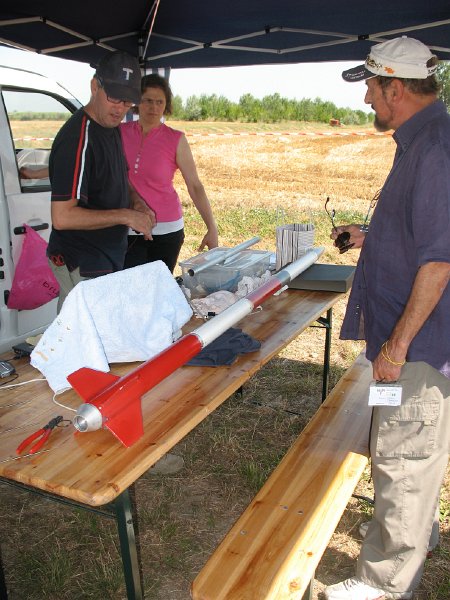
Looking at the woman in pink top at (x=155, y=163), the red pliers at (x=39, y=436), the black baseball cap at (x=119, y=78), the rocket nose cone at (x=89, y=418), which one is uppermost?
the black baseball cap at (x=119, y=78)

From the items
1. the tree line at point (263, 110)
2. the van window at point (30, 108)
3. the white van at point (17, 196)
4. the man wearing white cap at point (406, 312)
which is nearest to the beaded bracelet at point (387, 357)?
the man wearing white cap at point (406, 312)

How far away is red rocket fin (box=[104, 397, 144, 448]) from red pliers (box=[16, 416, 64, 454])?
218 millimetres

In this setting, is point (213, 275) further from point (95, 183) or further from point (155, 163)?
point (155, 163)

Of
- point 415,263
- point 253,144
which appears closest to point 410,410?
point 415,263

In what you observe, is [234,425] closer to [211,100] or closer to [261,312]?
[261,312]

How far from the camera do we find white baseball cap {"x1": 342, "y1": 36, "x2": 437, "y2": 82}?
1922 mm

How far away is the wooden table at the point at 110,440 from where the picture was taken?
1511 mm

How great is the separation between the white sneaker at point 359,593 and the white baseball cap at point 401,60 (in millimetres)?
1978

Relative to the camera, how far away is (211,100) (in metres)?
30.1

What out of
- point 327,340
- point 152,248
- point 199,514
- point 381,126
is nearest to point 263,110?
point 152,248

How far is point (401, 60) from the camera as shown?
1931 mm

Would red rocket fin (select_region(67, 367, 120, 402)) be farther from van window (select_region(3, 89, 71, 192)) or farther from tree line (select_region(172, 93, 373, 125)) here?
tree line (select_region(172, 93, 373, 125))

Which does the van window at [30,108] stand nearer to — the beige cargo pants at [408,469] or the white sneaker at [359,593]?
the beige cargo pants at [408,469]

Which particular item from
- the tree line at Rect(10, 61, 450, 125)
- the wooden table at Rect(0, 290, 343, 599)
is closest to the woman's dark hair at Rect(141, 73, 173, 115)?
the wooden table at Rect(0, 290, 343, 599)
